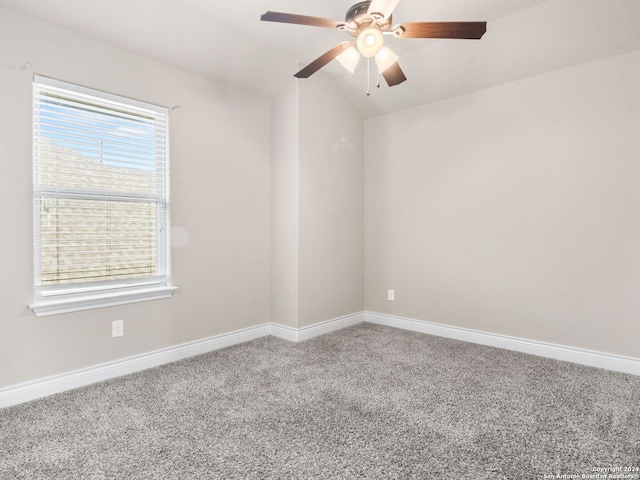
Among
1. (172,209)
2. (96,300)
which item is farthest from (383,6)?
(96,300)

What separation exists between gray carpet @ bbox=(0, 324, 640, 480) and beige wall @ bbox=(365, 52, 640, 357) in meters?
0.55

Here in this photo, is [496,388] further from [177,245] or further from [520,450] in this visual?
[177,245]

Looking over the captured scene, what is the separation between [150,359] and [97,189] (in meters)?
1.37

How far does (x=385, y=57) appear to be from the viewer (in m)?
2.28

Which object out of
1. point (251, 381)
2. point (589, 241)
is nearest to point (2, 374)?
point (251, 381)

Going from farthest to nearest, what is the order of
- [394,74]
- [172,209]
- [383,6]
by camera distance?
[172,209], [394,74], [383,6]

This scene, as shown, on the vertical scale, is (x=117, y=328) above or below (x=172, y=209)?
below

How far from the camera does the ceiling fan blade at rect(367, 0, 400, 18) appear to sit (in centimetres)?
182

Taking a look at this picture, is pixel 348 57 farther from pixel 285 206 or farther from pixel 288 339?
pixel 288 339

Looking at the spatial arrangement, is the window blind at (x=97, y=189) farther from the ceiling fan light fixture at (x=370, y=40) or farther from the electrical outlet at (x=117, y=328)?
the ceiling fan light fixture at (x=370, y=40)

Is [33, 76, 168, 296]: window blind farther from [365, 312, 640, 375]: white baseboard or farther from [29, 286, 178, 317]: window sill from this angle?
[365, 312, 640, 375]: white baseboard

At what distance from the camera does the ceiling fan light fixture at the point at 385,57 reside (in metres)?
2.25

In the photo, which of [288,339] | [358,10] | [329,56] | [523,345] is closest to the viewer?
[358,10]

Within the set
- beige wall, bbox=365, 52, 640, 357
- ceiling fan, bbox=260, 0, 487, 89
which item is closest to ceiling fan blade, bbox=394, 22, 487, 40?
ceiling fan, bbox=260, 0, 487, 89
